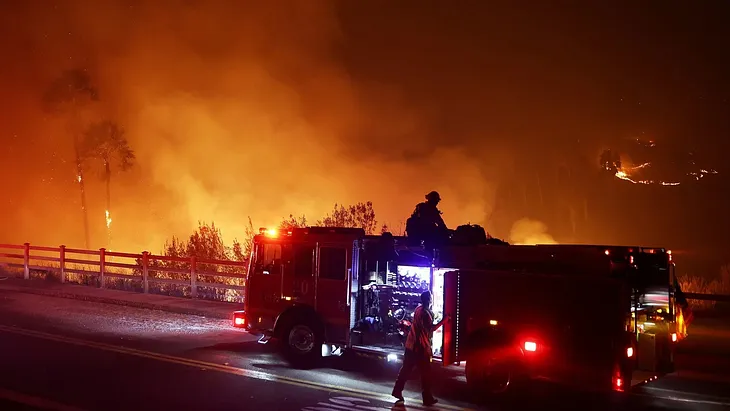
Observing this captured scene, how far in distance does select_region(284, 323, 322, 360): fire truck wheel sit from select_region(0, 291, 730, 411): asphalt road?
30 cm

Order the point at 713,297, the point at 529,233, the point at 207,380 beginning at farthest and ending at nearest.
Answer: the point at 529,233 < the point at 713,297 < the point at 207,380

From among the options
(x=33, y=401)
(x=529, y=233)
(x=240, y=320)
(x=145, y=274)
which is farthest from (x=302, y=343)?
(x=529, y=233)

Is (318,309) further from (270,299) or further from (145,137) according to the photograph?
(145,137)

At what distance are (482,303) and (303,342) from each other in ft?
10.9

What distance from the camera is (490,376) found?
8.46m

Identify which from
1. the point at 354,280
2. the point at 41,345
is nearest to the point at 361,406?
the point at 354,280

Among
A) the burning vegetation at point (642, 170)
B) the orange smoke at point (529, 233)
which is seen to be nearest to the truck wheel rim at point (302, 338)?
the orange smoke at point (529, 233)

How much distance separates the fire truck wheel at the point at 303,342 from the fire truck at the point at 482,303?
0.06 feet

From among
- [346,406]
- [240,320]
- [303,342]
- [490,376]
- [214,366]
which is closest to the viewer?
[346,406]

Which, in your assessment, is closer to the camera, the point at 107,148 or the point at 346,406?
the point at 346,406

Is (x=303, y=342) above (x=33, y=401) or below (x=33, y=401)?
above

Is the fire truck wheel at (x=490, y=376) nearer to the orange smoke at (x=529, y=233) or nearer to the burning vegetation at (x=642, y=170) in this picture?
the orange smoke at (x=529, y=233)

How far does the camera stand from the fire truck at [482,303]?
780cm

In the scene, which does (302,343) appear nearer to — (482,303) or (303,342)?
(303,342)
